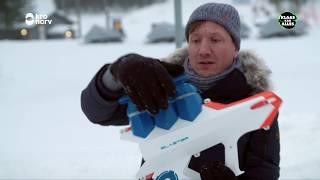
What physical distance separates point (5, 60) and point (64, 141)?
11.8 ft

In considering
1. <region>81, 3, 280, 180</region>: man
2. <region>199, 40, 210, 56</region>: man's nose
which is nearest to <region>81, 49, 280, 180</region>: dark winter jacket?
<region>81, 3, 280, 180</region>: man

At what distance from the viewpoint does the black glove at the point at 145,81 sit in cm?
69

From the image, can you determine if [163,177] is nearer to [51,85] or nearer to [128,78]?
[128,78]

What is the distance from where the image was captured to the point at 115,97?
0.82m

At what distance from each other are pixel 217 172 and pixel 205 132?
0.10 m

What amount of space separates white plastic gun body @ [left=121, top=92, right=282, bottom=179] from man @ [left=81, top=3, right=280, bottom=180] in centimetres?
7

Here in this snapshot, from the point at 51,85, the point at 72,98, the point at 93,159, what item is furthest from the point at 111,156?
the point at 51,85

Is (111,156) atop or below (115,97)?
below

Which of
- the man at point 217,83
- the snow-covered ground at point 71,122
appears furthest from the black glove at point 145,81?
the snow-covered ground at point 71,122

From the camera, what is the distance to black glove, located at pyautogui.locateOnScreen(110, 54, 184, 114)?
0.69 m

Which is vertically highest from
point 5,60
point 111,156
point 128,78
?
point 128,78

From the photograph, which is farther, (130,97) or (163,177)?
(163,177)

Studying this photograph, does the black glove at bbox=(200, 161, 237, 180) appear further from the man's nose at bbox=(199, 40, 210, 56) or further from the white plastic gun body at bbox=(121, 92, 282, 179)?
the man's nose at bbox=(199, 40, 210, 56)

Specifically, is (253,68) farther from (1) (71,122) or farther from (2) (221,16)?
(1) (71,122)
